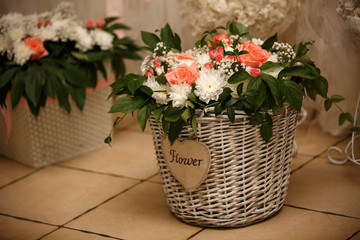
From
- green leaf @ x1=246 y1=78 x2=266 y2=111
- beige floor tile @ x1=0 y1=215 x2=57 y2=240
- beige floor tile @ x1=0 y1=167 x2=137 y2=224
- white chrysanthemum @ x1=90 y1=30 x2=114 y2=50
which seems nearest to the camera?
green leaf @ x1=246 y1=78 x2=266 y2=111

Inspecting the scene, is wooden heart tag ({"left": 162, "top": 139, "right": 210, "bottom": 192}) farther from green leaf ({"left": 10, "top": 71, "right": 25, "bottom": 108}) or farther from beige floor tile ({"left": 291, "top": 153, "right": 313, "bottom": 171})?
green leaf ({"left": 10, "top": 71, "right": 25, "bottom": 108})

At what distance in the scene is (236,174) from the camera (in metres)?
1.46

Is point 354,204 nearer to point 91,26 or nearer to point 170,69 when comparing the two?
point 170,69

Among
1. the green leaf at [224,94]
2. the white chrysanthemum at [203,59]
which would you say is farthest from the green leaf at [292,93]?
the white chrysanthemum at [203,59]

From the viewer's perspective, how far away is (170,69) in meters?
1.49

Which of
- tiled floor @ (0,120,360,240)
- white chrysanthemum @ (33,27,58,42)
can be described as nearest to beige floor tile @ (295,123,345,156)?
tiled floor @ (0,120,360,240)

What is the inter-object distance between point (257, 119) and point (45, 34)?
114 cm

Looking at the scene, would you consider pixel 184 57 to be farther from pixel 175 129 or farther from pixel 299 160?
pixel 299 160

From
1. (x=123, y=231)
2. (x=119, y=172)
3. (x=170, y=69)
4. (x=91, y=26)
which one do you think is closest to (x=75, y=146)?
(x=119, y=172)

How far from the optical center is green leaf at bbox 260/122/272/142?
1.40 meters

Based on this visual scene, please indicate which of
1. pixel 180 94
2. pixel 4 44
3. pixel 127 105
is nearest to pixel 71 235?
pixel 127 105

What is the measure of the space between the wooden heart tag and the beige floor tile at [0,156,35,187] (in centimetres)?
88

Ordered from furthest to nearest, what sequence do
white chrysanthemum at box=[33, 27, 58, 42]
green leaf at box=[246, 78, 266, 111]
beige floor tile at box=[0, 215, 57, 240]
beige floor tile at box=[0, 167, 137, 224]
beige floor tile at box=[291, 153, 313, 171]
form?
1. white chrysanthemum at box=[33, 27, 58, 42]
2. beige floor tile at box=[291, 153, 313, 171]
3. beige floor tile at box=[0, 167, 137, 224]
4. beige floor tile at box=[0, 215, 57, 240]
5. green leaf at box=[246, 78, 266, 111]

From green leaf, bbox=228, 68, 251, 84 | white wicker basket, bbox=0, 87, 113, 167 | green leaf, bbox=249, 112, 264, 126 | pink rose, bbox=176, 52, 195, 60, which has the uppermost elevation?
pink rose, bbox=176, 52, 195, 60
